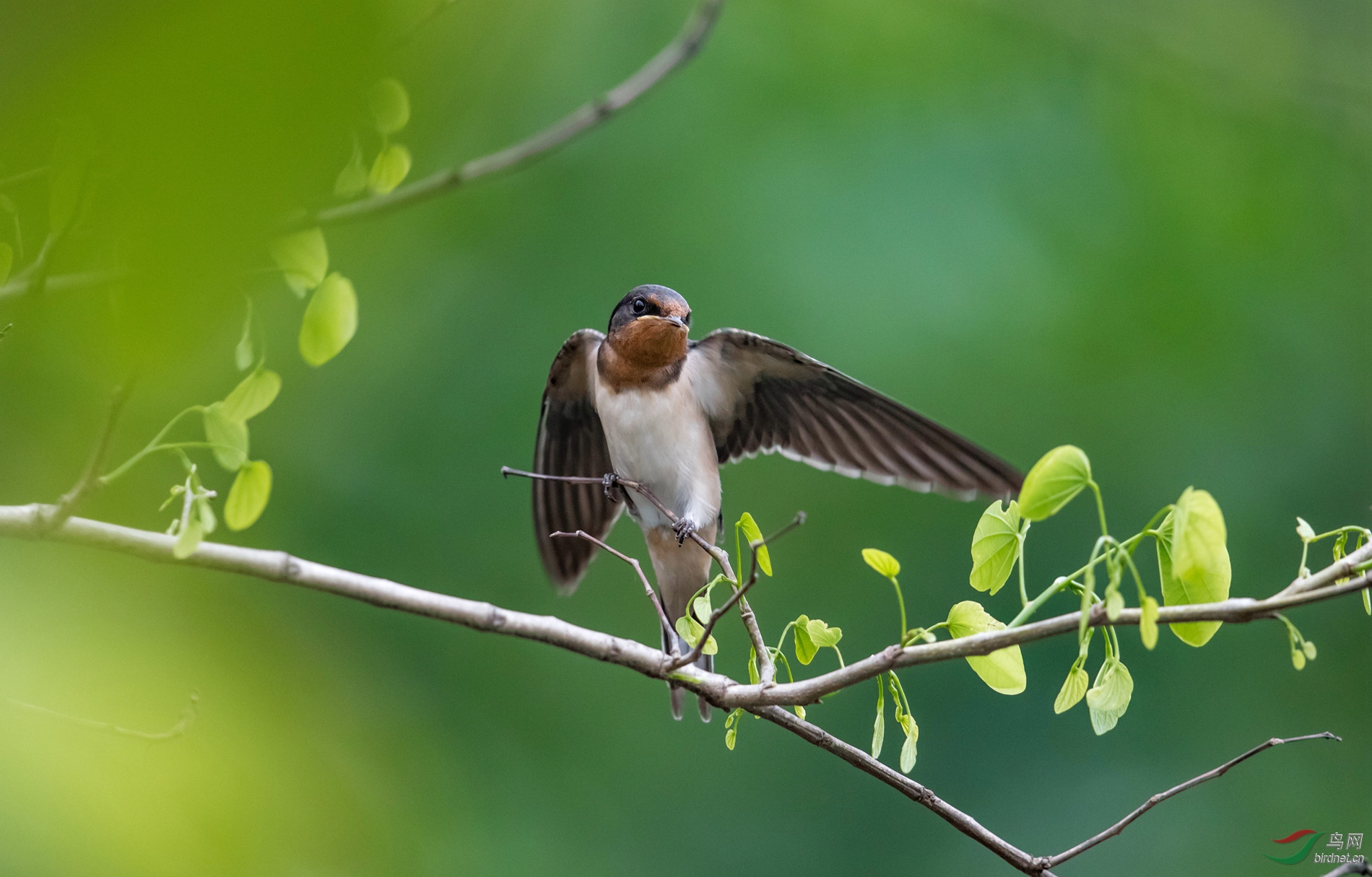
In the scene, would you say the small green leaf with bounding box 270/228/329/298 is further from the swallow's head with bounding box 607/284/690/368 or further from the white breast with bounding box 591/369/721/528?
the white breast with bounding box 591/369/721/528

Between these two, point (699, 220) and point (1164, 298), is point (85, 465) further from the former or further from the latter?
point (1164, 298)

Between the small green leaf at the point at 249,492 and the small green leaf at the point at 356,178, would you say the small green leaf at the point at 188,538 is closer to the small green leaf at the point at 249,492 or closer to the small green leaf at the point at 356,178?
the small green leaf at the point at 249,492

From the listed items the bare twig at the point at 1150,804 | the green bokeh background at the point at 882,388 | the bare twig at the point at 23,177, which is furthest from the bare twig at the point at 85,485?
the green bokeh background at the point at 882,388

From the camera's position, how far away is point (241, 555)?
1126 mm

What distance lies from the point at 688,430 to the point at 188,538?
1.90 m

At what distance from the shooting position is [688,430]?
2.82m

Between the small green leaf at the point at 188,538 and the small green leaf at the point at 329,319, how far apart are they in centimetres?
18

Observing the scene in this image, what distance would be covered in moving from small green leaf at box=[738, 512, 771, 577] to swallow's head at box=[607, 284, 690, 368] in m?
1.37

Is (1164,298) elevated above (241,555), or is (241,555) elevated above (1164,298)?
(1164,298)

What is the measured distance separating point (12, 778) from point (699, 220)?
20.1ft

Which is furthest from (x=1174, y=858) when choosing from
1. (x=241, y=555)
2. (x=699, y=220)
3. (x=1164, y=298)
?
(x=241, y=555)

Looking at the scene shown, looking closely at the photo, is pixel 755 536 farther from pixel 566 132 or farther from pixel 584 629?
pixel 566 132

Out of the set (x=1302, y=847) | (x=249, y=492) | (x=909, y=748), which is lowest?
(x=1302, y=847)

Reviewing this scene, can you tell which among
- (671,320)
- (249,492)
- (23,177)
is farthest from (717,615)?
(671,320)
